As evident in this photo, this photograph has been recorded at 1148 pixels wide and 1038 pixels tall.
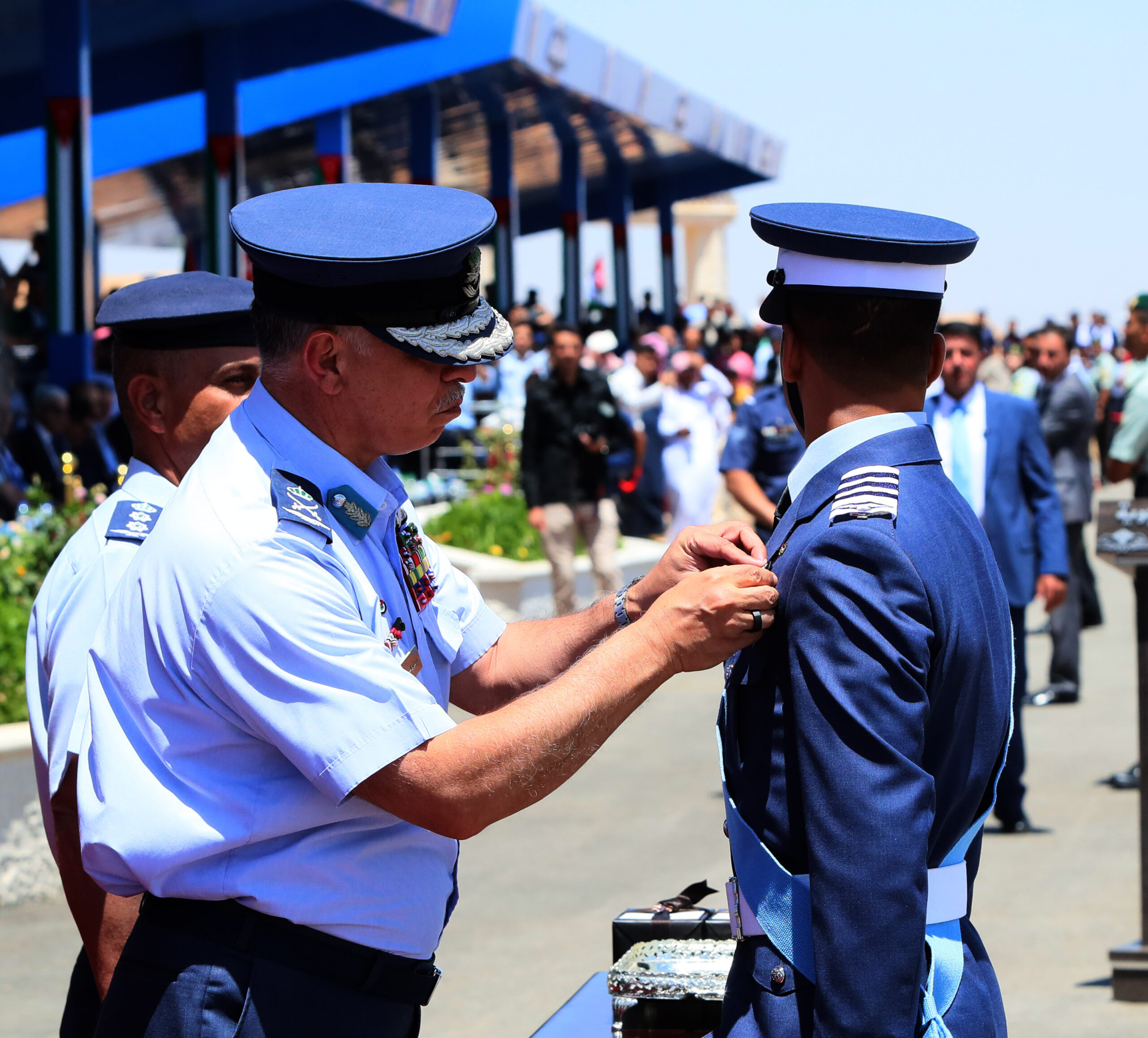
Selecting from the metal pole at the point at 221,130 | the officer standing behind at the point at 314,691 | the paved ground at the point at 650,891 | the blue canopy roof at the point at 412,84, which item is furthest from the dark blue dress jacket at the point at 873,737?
the metal pole at the point at 221,130

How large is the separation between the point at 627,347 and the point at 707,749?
21.2 meters

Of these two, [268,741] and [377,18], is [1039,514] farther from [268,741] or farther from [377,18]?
[377,18]

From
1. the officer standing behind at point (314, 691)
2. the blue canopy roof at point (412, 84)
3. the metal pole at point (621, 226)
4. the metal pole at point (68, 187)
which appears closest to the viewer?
the officer standing behind at point (314, 691)

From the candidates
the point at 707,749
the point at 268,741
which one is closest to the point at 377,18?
the point at 707,749

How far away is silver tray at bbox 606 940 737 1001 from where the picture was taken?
2.74 m

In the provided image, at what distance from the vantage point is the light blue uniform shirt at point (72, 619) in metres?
2.55

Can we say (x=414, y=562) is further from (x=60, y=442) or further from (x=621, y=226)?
(x=621, y=226)

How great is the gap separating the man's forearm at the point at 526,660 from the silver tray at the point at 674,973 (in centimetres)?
53

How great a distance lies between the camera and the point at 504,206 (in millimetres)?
26000

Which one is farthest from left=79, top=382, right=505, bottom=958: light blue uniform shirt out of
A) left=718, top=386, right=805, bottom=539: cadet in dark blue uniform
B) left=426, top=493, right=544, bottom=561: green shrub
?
left=426, top=493, right=544, bottom=561: green shrub

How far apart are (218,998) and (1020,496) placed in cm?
519

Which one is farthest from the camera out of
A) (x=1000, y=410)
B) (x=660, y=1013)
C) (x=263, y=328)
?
(x=1000, y=410)

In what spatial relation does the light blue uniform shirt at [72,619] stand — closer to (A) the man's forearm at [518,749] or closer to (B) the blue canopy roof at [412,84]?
(A) the man's forearm at [518,749]

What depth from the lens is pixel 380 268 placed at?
7.01ft
